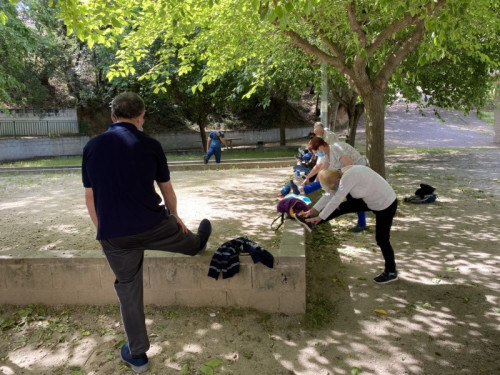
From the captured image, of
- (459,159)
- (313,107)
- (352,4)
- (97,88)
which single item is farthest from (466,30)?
(313,107)

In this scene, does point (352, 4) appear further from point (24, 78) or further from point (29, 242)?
point (24, 78)

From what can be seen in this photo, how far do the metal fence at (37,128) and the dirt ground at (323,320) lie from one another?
2039 centimetres

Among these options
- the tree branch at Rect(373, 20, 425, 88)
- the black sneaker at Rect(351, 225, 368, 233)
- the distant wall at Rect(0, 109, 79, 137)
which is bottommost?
the black sneaker at Rect(351, 225, 368, 233)

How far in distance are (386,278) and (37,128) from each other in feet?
84.8

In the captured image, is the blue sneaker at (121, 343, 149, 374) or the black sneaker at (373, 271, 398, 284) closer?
the blue sneaker at (121, 343, 149, 374)

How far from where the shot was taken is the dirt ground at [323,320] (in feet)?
11.1

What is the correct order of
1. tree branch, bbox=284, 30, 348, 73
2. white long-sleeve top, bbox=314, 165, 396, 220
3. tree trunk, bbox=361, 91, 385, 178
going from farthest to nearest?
tree trunk, bbox=361, 91, 385, 178 → tree branch, bbox=284, 30, 348, 73 → white long-sleeve top, bbox=314, 165, 396, 220

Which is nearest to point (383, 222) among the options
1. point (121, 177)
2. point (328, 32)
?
point (121, 177)

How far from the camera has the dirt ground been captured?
11.1 ft

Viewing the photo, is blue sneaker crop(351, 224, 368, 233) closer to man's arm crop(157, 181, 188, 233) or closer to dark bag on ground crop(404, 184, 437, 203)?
dark bag on ground crop(404, 184, 437, 203)

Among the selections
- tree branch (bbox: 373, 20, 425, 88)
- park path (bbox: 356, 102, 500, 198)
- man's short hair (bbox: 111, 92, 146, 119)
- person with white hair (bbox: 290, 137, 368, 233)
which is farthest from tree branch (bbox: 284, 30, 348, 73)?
man's short hair (bbox: 111, 92, 146, 119)

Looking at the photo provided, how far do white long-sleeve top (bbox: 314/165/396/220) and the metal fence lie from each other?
82.7 feet

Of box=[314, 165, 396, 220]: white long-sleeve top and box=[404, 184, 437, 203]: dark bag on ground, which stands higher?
box=[314, 165, 396, 220]: white long-sleeve top

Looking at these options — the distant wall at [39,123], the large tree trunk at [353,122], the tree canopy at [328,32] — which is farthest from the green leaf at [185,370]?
the distant wall at [39,123]
